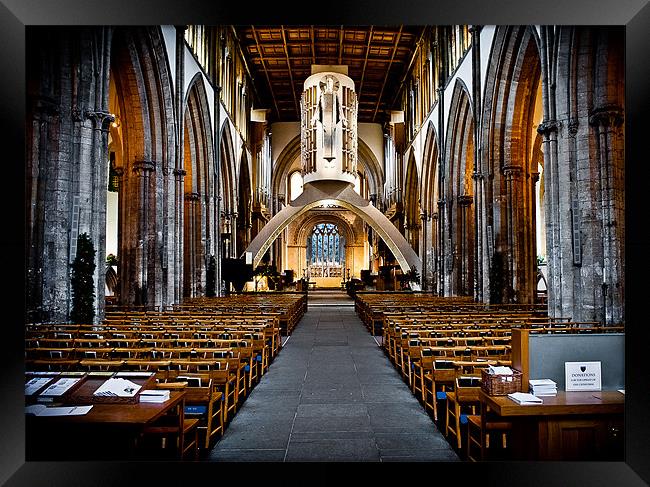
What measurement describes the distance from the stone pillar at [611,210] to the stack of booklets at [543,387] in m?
6.20

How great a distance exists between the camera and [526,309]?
14.0 metres

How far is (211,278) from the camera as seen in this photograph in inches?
810

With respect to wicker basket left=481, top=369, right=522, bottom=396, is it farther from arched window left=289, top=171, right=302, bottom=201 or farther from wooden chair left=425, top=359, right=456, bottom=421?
arched window left=289, top=171, right=302, bottom=201

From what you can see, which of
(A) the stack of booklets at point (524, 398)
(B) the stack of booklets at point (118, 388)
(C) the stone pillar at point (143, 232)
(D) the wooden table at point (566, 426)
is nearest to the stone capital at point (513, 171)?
(C) the stone pillar at point (143, 232)

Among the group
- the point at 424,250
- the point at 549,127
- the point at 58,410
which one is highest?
the point at 549,127

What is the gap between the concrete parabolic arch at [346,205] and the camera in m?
27.9

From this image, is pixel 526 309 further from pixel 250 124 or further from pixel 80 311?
pixel 250 124

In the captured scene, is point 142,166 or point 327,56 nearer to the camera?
point 142,166

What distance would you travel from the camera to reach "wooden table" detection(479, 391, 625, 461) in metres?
3.87

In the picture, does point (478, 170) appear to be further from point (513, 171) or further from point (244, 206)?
point (244, 206)

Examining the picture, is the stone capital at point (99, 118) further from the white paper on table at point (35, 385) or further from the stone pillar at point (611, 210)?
the stone pillar at point (611, 210)

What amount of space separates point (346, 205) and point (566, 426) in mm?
25775
